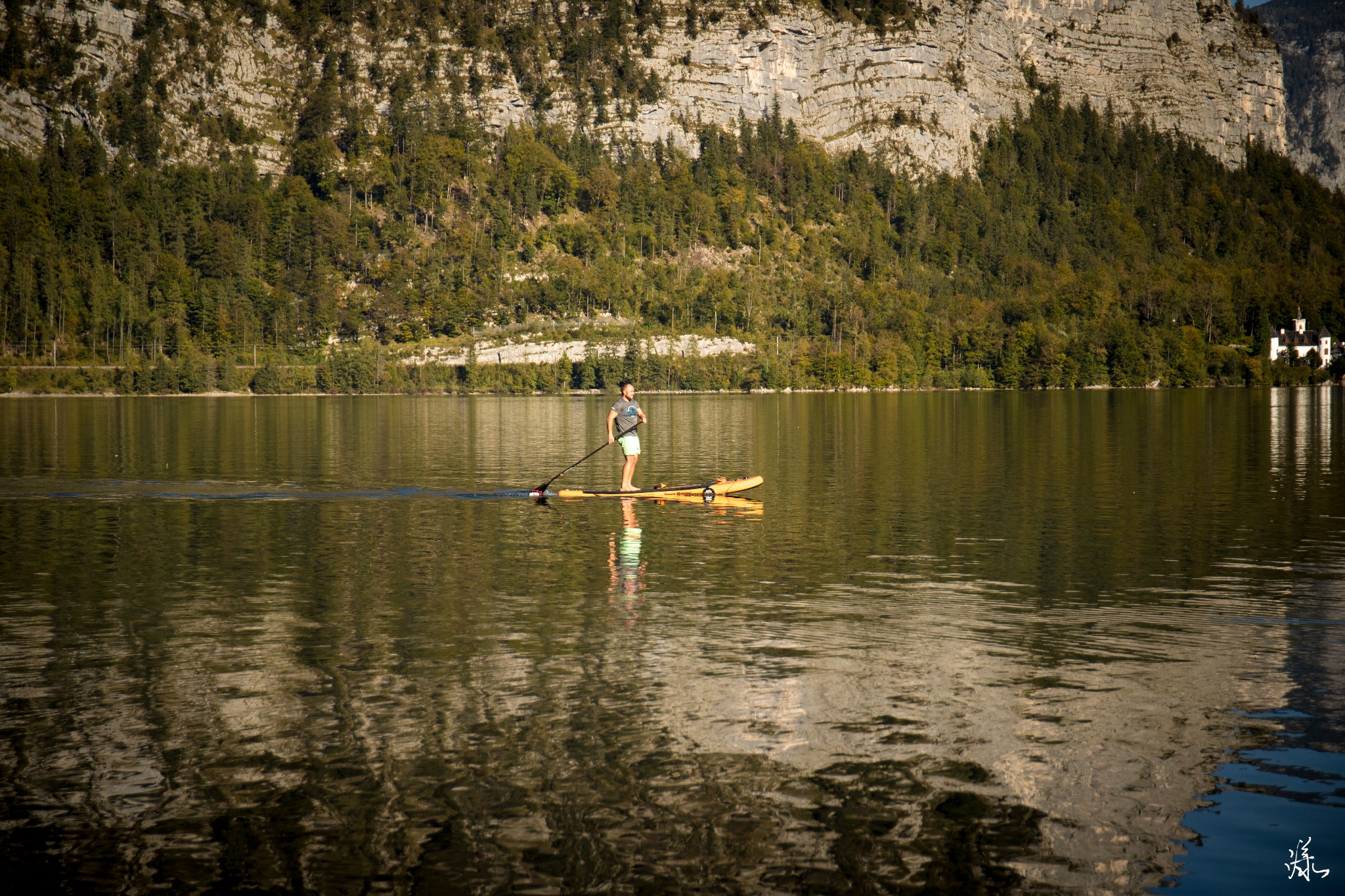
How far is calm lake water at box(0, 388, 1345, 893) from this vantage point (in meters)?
11.1

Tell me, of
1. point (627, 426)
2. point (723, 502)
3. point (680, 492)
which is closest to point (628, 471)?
point (627, 426)

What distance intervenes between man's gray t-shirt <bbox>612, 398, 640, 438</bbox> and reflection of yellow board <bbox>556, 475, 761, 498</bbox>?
7.60ft

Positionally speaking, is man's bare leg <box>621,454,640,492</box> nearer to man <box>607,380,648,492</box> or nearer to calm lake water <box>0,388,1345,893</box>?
man <box>607,380,648,492</box>

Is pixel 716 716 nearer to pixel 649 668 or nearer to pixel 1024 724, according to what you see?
pixel 649 668

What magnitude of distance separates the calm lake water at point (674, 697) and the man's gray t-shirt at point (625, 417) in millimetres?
2988

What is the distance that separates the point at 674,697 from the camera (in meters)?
15.8

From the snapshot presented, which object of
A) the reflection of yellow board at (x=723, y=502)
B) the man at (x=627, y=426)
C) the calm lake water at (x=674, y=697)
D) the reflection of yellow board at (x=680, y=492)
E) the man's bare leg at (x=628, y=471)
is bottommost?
the calm lake water at (x=674, y=697)

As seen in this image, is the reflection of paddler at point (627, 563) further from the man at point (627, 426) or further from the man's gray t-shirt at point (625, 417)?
the man's gray t-shirt at point (625, 417)

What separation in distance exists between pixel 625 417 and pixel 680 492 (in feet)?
10.7

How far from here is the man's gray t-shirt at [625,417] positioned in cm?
3919

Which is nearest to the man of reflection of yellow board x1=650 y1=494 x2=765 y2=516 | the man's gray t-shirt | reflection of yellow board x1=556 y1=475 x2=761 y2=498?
the man's gray t-shirt

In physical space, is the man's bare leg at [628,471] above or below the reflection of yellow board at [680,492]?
above

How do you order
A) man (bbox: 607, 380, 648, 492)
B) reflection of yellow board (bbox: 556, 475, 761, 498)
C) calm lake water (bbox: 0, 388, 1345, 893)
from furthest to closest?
man (bbox: 607, 380, 648, 492) < reflection of yellow board (bbox: 556, 475, 761, 498) < calm lake water (bbox: 0, 388, 1345, 893)

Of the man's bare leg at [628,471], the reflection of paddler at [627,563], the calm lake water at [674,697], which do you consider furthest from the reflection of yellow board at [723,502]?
the reflection of paddler at [627,563]
